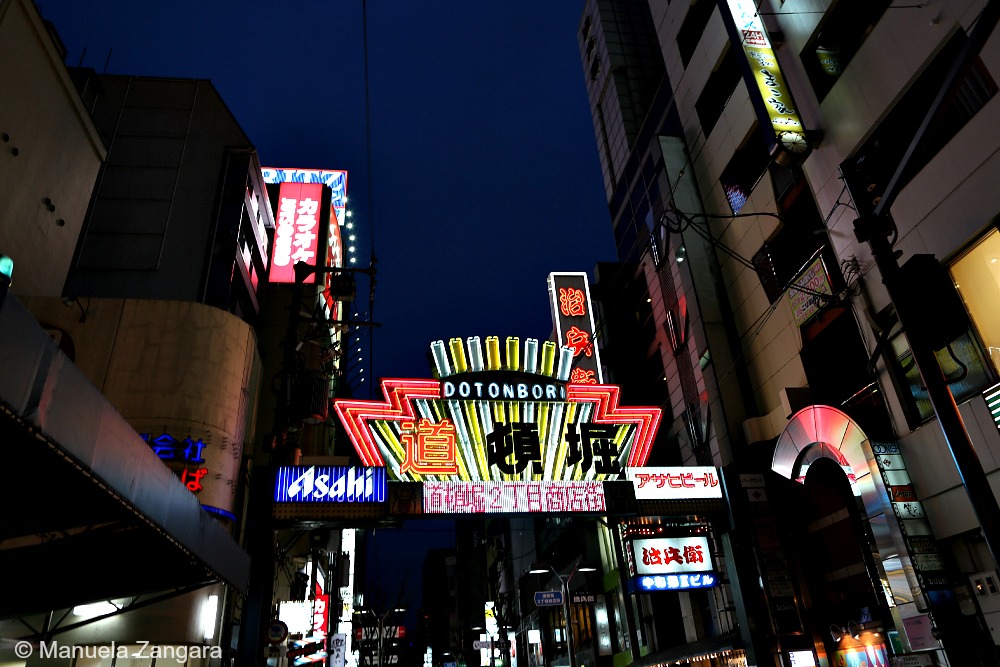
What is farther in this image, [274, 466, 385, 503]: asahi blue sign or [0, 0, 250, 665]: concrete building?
[274, 466, 385, 503]: asahi blue sign

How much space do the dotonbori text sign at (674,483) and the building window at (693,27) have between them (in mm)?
17498

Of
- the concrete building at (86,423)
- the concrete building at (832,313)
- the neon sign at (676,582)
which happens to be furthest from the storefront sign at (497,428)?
the concrete building at (86,423)

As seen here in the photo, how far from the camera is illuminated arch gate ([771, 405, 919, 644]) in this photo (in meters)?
12.5

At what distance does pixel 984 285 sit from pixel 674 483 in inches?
358

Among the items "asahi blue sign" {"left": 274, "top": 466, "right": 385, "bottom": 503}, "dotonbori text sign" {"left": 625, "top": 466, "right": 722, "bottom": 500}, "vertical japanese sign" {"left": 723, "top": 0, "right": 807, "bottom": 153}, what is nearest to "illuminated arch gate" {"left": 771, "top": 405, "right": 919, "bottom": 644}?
"dotonbori text sign" {"left": 625, "top": 466, "right": 722, "bottom": 500}

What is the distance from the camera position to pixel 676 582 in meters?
17.5

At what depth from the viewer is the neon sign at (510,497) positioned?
646 inches

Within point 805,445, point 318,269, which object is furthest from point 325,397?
point 805,445

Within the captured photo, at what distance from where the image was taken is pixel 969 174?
11.6 meters

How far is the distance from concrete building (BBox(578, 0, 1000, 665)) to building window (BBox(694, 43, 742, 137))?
3.7 inches

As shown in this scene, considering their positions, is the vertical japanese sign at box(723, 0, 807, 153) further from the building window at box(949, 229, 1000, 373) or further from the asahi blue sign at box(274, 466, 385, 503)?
the asahi blue sign at box(274, 466, 385, 503)

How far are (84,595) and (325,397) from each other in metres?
5.90
